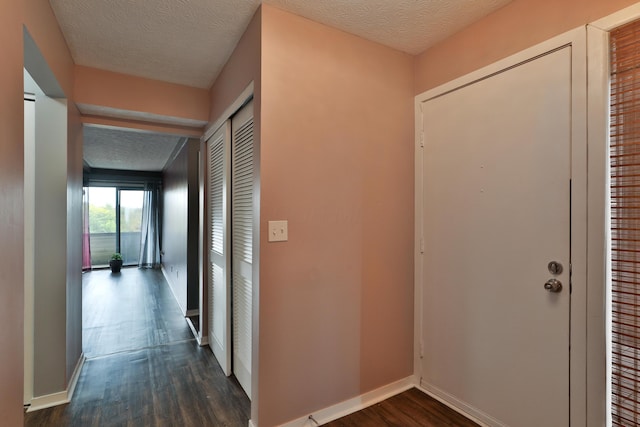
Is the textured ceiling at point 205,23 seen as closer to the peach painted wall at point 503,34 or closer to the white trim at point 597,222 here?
the peach painted wall at point 503,34

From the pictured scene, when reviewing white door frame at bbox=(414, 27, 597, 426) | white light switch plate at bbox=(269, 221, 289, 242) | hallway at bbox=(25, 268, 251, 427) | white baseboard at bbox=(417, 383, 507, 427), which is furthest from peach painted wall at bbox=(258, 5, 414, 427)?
white door frame at bbox=(414, 27, 597, 426)

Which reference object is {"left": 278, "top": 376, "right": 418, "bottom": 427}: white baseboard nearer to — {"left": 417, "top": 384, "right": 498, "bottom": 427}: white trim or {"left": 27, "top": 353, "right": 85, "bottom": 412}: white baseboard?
{"left": 417, "top": 384, "right": 498, "bottom": 427}: white trim

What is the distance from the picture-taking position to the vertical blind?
1.30 m

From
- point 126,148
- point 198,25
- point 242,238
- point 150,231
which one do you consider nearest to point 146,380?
point 242,238

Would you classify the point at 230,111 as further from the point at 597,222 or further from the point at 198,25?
the point at 597,222

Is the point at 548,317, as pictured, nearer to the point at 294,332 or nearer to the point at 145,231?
the point at 294,332

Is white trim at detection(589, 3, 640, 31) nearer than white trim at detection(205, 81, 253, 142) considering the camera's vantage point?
Yes

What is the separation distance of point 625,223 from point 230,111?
2381mm

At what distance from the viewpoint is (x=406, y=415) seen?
1.96 metres

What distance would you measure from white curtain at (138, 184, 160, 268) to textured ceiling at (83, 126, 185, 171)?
1.08 metres

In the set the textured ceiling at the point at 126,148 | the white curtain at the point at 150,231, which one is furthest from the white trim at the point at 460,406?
the white curtain at the point at 150,231

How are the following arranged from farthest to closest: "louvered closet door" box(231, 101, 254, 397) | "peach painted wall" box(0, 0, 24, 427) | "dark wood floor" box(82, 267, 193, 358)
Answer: "dark wood floor" box(82, 267, 193, 358)
"louvered closet door" box(231, 101, 254, 397)
"peach painted wall" box(0, 0, 24, 427)

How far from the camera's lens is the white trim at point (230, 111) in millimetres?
1947

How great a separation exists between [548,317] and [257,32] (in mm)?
2184
